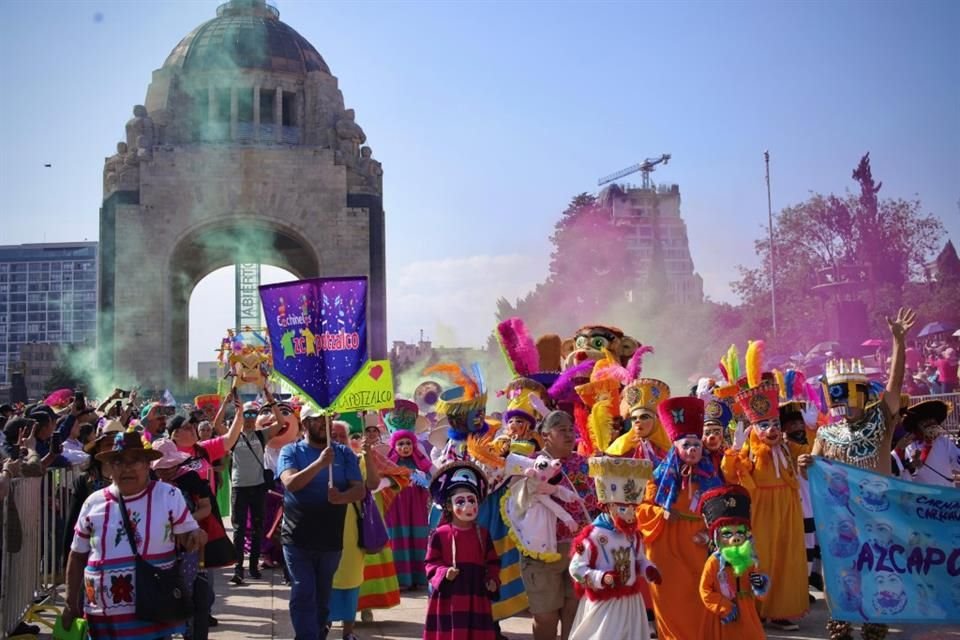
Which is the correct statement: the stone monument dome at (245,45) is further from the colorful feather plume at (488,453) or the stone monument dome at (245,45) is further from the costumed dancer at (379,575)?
the colorful feather plume at (488,453)

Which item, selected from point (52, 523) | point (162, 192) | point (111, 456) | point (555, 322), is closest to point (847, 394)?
point (111, 456)

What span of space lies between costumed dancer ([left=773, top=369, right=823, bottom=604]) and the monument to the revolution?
2653 cm

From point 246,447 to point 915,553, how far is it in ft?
22.2

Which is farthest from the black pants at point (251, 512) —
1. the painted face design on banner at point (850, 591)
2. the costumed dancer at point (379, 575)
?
the painted face design on banner at point (850, 591)

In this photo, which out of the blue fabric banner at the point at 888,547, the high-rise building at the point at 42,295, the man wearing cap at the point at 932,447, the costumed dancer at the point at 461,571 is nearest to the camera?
the costumed dancer at the point at 461,571

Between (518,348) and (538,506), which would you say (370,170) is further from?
(538,506)

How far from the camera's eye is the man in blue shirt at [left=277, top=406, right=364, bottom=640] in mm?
6746

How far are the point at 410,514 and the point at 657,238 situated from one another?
315 feet

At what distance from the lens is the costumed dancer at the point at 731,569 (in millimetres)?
6188

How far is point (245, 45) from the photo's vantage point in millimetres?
41562

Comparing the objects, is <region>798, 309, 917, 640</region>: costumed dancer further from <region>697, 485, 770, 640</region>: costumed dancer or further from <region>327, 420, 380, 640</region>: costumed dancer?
<region>327, 420, 380, 640</region>: costumed dancer

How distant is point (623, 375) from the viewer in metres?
8.85

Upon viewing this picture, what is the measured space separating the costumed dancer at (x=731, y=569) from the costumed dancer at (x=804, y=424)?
8.35ft

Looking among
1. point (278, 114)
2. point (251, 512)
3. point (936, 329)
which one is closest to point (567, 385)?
point (251, 512)
